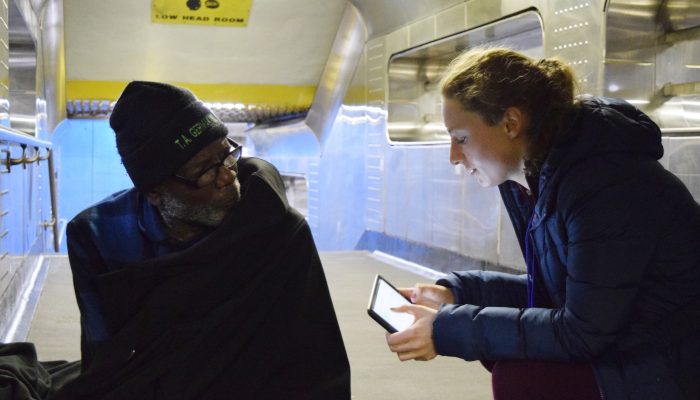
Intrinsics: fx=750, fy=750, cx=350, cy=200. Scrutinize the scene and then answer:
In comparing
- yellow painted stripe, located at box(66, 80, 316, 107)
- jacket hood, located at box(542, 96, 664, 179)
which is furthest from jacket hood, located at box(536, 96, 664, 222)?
yellow painted stripe, located at box(66, 80, 316, 107)

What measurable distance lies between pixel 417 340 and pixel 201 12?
6341mm

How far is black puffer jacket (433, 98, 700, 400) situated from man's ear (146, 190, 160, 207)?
0.75 m

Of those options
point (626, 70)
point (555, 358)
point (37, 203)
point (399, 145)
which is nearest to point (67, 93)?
point (37, 203)

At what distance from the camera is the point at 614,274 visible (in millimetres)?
1573

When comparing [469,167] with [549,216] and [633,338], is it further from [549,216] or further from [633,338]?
[633,338]

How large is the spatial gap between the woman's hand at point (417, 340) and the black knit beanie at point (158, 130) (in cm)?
66

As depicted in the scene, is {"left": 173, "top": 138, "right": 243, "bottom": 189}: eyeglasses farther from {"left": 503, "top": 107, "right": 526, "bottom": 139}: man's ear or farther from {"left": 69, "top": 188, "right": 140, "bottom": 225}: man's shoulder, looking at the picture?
{"left": 503, "top": 107, "right": 526, "bottom": 139}: man's ear

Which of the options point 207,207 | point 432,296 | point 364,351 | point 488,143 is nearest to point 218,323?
point 207,207

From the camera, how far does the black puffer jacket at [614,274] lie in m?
1.59

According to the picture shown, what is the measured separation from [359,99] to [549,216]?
19.2 feet

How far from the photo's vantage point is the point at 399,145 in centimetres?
655

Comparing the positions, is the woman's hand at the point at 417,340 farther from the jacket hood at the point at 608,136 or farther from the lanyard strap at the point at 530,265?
the jacket hood at the point at 608,136

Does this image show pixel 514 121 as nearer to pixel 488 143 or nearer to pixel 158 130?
pixel 488 143

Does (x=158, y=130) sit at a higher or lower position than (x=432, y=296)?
higher
